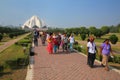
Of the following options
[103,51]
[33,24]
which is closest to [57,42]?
[103,51]

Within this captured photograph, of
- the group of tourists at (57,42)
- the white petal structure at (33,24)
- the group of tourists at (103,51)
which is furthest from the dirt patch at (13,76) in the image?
the white petal structure at (33,24)

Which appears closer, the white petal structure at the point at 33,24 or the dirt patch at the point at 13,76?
the dirt patch at the point at 13,76

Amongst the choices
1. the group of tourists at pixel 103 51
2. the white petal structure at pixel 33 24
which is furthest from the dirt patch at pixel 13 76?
the white petal structure at pixel 33 24

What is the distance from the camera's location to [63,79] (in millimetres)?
7188

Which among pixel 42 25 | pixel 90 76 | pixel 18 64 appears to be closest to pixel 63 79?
pixel 90 76

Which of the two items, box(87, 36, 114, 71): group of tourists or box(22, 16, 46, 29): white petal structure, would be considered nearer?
box(87, 36, 114, 71): group of tourists

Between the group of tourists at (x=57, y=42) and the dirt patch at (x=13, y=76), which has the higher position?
the group of tourists at (x=57, y=42)

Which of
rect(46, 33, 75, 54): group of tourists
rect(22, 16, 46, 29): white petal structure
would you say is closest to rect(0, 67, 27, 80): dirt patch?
rect(46, 33, 75, 54): group of tourists

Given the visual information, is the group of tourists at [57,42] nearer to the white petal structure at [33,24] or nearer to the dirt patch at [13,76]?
the dirt patch at [13,76]

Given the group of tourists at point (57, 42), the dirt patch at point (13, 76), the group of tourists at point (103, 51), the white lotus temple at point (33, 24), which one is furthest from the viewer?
the white lotus temple at point (33, 24)

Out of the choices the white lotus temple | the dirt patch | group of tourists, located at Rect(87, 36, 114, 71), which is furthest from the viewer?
the white lotus temple

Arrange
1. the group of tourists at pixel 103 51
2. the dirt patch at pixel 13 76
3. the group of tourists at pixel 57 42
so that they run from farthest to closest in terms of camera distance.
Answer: the group of tourists at pixel 57 42
the group of tourists at pixel 103 51
the dirt patch at pixel 13 76

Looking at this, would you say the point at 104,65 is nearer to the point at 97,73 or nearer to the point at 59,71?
the point at 97,73

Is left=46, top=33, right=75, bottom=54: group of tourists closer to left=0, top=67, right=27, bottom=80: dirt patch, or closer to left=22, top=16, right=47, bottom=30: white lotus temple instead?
left=0, top=67, right=27, bottom=80: dirt patch
